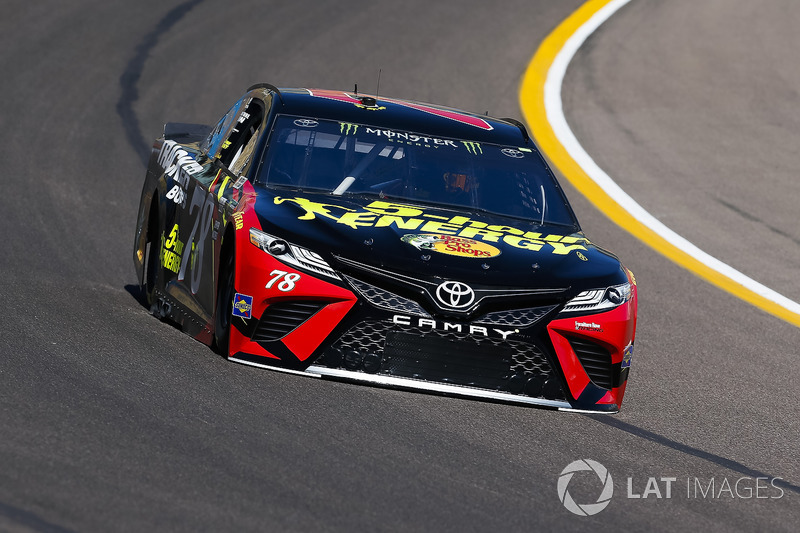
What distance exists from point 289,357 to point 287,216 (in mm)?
714

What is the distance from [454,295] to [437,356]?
0.99 ft

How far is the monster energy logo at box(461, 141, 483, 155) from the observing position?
7867 mm

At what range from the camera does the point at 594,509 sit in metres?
5.22

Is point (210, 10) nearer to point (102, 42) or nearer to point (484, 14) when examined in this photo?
point (102, 42)

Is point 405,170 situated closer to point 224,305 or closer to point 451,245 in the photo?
point 451,245

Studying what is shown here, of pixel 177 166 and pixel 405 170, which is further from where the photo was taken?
pixel 177 166

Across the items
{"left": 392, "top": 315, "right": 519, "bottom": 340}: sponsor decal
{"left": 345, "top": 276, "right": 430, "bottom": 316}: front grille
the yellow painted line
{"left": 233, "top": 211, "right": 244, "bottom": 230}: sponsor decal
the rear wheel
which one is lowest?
the yellow painted line

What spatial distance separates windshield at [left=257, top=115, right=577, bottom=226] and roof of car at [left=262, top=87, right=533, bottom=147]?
0.27 ft

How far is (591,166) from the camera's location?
1474 centimetres

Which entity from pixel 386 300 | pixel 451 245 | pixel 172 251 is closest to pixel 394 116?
pixel 172 251

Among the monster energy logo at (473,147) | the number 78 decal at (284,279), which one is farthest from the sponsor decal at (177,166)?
the number 78 decal at (284,279)

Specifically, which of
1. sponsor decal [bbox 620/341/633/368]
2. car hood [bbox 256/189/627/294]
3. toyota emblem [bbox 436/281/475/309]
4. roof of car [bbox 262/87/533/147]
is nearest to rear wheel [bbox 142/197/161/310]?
roof of car [bbox 262/87/533/147]

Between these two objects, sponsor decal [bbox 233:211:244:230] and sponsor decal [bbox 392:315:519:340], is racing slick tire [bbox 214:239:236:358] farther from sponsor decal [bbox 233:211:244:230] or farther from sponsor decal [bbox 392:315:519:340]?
sponsor decal [bbox 392:315:519:340]

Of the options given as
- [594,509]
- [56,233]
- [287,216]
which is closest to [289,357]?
[287,216]
